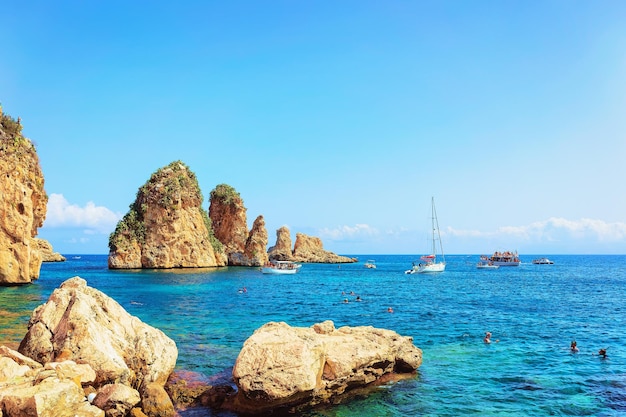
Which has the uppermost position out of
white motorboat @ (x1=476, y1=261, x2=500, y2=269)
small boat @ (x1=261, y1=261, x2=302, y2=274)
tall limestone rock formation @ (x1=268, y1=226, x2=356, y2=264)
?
tall limestone rock formation @ (x1=268, y1=226, x2=356, y2=264)

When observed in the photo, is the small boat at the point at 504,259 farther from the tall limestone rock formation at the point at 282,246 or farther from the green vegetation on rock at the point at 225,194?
the green vegetation on rock at the point at 225,194

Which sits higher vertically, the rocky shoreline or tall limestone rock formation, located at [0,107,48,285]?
tall limestone rock formation, located at [0,107,48,285]

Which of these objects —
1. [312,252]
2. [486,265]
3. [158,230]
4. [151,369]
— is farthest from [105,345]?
[312,252]

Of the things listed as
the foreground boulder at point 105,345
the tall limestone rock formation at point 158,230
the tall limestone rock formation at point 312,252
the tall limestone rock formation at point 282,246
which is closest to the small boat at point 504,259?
the tall limestone rock formation at point 312,252

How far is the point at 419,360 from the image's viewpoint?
18547 millimetres

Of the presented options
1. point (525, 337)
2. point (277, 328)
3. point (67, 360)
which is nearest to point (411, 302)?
point (525, 337)

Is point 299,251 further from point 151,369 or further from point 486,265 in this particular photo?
point 151,369

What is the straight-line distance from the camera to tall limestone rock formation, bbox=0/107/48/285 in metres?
42.7

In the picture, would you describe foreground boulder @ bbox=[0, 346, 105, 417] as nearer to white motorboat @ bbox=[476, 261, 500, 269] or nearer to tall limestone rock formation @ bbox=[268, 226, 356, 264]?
white motorboat @ bbox=[476, 261, 500, 269]

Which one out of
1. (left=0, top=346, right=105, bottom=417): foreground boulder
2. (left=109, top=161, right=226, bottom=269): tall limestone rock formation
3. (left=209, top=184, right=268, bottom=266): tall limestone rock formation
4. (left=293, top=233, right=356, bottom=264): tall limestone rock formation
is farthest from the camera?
(left=293, top=233, right=356, bottom=264): tall limestone rock formation

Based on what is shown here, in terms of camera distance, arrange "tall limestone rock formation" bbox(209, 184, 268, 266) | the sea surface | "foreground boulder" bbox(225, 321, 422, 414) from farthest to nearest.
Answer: "tall limestone rock formation" bbox(209, 184, 268, 266), the sea surface, "foreground boulder" bbox(225, 321, 422, 414)

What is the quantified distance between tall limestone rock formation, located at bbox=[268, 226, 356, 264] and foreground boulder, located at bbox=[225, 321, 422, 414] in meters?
130

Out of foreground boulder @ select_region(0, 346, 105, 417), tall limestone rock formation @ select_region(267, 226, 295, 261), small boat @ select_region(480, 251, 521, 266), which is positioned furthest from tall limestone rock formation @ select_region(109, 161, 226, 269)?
small boat @ select_region(480, 251, 521, 266)

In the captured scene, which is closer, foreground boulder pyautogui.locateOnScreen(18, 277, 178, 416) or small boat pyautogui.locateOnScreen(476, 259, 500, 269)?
foreground boulder pyautogui.locateOnScreen(18, 277, 178, 416)
